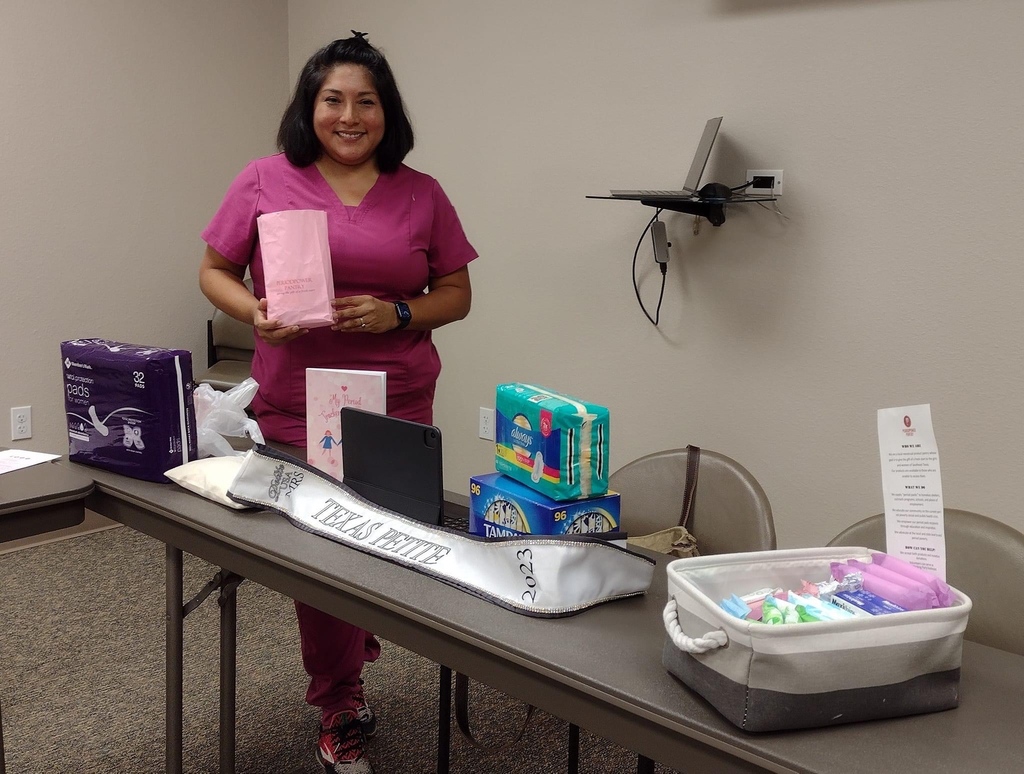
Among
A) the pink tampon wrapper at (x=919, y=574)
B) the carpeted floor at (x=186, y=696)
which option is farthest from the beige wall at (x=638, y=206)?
the pink tampon wrapper at (x=919, y=574)

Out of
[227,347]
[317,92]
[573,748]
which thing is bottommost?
[573,748]

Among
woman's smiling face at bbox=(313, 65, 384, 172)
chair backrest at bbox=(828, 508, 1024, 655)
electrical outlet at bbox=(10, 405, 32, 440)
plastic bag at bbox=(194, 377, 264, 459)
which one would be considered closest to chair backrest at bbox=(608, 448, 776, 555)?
chair backrest at bbox=(828, 508, 1024, 655)

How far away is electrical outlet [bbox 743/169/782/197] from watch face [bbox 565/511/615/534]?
1690 millimetres

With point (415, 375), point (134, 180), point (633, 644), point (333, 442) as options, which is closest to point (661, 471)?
point (415, 375)

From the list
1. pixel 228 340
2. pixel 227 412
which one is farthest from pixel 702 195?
pixel 228 340

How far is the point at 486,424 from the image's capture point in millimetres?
3615

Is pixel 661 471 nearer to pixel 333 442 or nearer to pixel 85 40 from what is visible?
pixel 333 442

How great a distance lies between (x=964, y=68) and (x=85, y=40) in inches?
121

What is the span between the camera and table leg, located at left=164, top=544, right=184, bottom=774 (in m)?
1.63

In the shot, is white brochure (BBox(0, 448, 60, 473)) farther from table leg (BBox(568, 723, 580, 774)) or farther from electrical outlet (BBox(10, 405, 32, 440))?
electrical outlet (BBox(10, 405, 32, 440))

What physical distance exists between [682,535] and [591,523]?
58cm

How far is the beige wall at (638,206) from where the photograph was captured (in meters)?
2.36

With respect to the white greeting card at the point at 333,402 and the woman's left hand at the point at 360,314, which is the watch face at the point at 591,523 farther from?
the woman's left hand at the point at 360,314

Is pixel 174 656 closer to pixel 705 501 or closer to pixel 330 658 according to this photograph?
pixel 330 658
